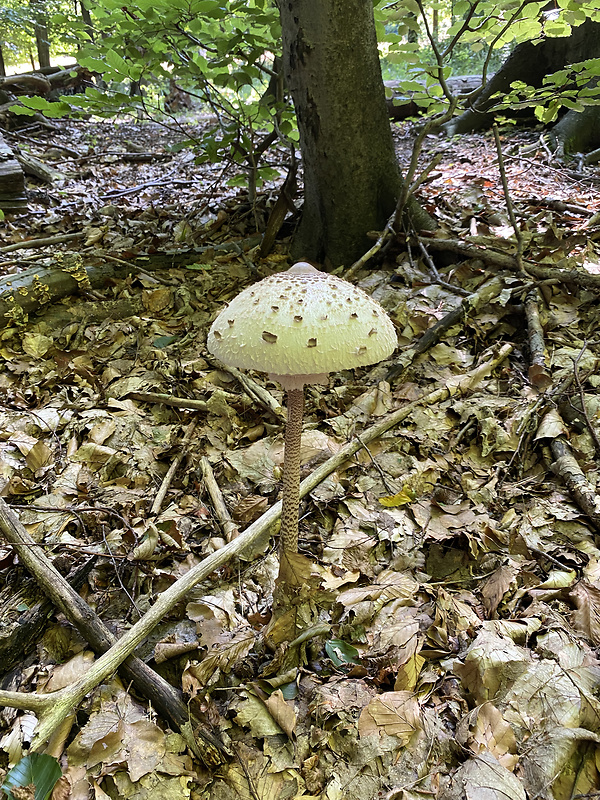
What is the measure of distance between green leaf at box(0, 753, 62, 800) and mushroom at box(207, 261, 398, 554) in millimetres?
1474

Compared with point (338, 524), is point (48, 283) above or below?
above

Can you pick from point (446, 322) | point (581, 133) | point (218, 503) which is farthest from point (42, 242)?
point (581, 133)

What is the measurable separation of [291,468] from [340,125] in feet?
11.5

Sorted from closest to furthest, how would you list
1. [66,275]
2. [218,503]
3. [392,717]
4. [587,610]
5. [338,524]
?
[392,717] < [587,610] < [338,524] < [218,503] < [66,275]

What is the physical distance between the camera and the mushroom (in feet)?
5.36

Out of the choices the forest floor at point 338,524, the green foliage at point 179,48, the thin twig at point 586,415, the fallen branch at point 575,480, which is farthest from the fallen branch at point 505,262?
the green foliage at point 179,48

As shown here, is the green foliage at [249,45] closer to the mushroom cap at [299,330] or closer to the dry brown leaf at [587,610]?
the mushroom cap at [299,330]

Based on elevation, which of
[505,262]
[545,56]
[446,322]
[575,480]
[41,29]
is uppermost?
[41,29]

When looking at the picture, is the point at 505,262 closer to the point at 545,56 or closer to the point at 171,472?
the point at 171,472

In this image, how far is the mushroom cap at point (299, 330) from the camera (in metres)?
1.63

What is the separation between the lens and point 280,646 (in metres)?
2.02

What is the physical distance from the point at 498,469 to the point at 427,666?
4.20 feet

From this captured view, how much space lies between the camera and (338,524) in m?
2.71

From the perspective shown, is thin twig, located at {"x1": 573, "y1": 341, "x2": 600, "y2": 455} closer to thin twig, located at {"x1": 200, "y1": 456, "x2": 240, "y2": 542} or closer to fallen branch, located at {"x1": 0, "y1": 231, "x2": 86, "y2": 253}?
thin twig, located at {"x1": 200, "y1": 456, "x2": 240, "y2": 542}
